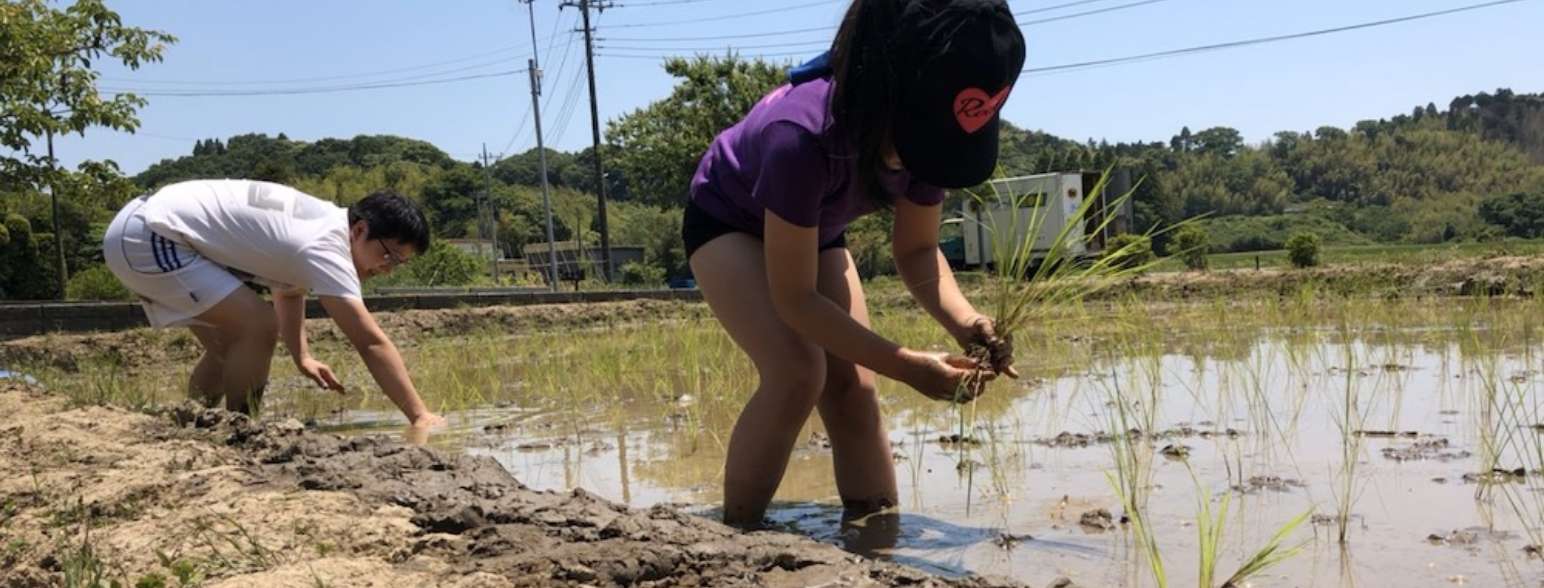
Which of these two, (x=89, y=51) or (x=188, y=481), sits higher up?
(x=89, y=51)

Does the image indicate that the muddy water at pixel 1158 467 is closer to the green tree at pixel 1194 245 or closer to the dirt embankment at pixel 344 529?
the dirt embankment at pixel 344 529

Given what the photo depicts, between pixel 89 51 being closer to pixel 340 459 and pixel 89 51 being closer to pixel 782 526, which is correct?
pixel 340 459

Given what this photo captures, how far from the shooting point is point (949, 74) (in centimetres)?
199

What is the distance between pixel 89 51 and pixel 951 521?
10.2 m

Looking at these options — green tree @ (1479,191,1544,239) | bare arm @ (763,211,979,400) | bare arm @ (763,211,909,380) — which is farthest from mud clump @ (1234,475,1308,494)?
green tree @ (1479,191,1544,239)

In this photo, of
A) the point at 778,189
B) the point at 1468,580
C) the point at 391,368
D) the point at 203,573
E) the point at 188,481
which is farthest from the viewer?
the point at 391,368

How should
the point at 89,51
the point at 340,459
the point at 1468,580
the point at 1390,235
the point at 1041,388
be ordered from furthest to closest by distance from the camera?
the point at 1390,235, the point at 89,51, the point at 1041,388, the point at 340,459, the point at 1468,580

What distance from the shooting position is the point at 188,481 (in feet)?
8.18

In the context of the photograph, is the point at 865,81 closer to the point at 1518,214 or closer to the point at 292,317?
the point at 292,317

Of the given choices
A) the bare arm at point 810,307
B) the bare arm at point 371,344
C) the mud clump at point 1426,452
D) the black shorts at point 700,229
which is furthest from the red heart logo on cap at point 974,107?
the bare arm at point 371,344

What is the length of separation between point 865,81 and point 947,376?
55 cm

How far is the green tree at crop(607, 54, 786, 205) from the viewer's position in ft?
88.2

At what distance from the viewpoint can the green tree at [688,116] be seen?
88.2ft

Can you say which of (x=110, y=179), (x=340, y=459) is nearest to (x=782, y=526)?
(x=340, y=459)
